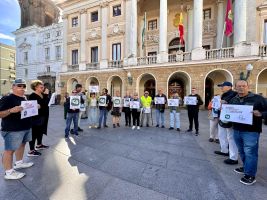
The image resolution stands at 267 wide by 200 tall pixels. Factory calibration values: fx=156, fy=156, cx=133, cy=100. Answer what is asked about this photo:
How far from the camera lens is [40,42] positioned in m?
29.5

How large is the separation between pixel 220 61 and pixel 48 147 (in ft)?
48.6

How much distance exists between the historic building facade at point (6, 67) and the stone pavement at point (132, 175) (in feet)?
181

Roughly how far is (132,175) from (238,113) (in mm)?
2512

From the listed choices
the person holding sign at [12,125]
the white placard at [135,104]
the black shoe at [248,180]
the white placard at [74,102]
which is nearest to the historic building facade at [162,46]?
the white placard at [135,104]

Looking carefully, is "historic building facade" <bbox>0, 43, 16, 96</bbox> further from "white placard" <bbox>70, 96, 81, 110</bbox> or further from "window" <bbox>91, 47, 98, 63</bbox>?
"white placard" <bbox>70, 96, 81, 110</bbox>

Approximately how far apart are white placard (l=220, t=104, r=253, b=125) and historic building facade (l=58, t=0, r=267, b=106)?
11.6 metres

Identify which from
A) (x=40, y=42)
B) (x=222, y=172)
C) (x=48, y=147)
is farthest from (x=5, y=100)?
(x=40, y=42)

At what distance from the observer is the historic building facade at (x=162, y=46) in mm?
14048

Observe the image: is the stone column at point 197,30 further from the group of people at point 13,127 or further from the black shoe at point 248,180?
the group of people at point 13,127

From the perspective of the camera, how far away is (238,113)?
3117mm

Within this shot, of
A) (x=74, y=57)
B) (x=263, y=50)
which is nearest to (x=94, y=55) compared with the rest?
(x=74, y=57)

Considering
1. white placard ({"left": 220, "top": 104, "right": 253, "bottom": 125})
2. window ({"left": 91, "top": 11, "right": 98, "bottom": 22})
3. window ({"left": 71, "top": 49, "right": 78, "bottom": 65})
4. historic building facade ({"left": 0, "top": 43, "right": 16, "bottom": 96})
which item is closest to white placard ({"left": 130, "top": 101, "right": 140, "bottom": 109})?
white placard ({"left": 220, "top": 104, "right": 253, "bottom": 125})

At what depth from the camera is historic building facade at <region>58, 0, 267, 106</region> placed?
46.1ft

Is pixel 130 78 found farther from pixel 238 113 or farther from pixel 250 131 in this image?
pixel 250 131
